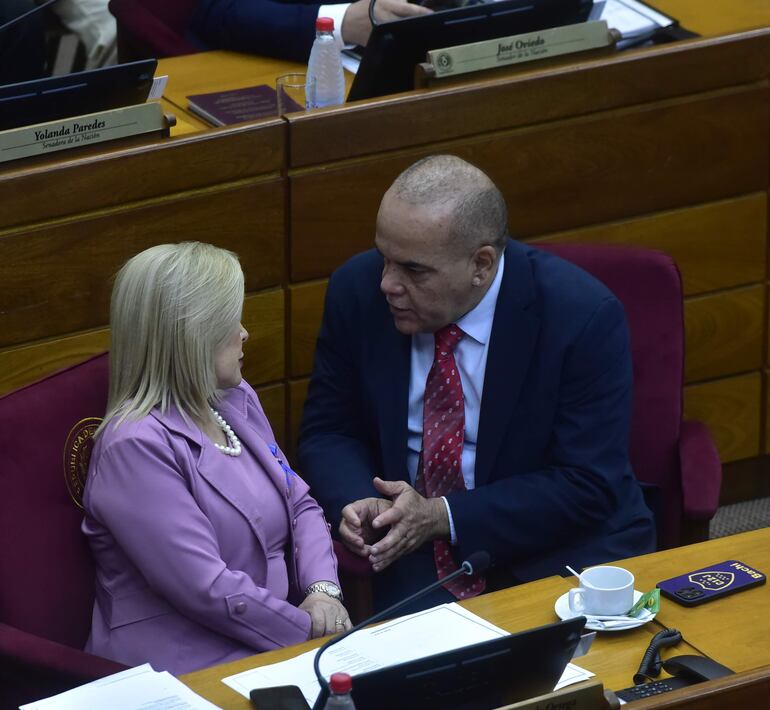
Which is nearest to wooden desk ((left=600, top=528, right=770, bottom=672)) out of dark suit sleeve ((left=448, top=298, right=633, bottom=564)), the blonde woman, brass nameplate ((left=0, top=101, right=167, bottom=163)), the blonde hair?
dark suit sleeve ((left=448, top=298, right=633, bottom=564))

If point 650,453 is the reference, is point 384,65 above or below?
above

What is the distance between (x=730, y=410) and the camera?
373cm

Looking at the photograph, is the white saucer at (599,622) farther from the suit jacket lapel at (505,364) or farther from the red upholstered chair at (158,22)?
the red upholstered chair at (158,22)

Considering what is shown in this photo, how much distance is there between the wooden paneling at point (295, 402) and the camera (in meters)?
3.29

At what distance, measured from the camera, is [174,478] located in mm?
2350

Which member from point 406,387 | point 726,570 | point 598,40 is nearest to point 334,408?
point 406,387

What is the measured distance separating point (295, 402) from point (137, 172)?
678 millimetres

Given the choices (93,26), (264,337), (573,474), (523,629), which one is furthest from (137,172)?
(93,26)

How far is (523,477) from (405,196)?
0.58 meters

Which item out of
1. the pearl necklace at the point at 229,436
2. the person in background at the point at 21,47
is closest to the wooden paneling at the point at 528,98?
the pearl necklace at the point at 229,436

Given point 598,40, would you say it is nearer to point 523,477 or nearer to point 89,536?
point 523,477

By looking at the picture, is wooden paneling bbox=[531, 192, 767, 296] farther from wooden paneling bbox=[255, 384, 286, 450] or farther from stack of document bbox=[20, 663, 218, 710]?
stack of document bbox=[20, 663, 218, 710]

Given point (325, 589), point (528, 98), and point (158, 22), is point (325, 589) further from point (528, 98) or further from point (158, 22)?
point (158, 22)

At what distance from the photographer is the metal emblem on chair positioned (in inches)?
97.0
